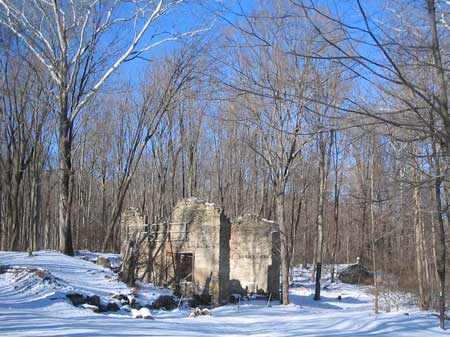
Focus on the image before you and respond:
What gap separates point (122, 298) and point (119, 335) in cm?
709

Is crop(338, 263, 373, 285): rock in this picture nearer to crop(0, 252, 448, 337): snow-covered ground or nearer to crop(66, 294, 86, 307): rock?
crop(0, 252, 448, 337): snow-covered ground

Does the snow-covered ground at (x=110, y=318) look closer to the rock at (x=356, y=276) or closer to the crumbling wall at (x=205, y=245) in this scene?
the crumbling wall at (x=205, y=245)

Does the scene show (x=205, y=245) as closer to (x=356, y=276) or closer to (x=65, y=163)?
(x=65, y=163)

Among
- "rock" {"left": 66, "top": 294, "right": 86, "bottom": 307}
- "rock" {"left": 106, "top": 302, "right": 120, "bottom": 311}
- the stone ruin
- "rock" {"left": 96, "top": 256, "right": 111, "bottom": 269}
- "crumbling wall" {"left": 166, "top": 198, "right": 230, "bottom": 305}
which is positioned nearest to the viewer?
"rock" {"left": 66, "top": 294, "right": 86, "bottom": 307}

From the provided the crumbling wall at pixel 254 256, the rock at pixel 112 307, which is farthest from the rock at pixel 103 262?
the rock at pixel 112 307

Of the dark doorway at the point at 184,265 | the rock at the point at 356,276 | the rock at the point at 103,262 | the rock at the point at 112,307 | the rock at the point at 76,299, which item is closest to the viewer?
the rock at the point at 76,299

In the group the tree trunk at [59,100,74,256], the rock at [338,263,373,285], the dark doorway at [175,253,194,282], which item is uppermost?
the tree trunk at [59,100,74,256]

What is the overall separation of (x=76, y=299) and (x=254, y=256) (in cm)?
1023

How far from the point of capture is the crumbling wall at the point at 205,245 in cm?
1856

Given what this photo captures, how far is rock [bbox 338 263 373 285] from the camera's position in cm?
3158

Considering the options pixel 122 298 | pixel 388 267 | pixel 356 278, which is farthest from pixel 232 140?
pixel 122 298

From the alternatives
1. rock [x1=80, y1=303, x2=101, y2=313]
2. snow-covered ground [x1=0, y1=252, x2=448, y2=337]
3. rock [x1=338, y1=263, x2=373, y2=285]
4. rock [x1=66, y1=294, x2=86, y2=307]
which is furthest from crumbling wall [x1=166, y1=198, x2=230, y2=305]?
rock [x1=338, y1=263, x2=373, y2=285]

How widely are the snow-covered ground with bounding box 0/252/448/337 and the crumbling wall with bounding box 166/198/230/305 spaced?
1.21 meters

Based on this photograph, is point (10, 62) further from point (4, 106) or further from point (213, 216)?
point (213, 216)
